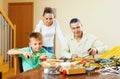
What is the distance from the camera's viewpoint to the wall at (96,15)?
4.75m

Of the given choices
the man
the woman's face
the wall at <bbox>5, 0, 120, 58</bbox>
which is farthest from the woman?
the wall at <bbox>5, 0, 120, 58</bbox>

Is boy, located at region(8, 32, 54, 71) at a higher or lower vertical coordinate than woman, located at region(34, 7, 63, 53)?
lower

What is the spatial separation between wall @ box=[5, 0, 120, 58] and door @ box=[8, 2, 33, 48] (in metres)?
0.89

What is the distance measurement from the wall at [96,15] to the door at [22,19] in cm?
89

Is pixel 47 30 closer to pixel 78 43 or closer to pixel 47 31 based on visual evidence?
pixel 47 31

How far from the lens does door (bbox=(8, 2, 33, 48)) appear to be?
233 inches

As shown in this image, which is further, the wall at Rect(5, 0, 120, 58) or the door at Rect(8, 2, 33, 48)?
the door at Rect(8, 2, 33, 48)

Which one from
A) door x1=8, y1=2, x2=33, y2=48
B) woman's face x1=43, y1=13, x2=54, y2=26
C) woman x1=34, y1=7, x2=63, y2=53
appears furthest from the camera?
door x1=8, y1=2, x2=33, y2=48

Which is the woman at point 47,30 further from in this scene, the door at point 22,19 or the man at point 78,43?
the door at point 22,19

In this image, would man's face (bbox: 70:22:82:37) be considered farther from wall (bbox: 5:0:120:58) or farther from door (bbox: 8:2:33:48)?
door (bbox: 8:2:33:48)

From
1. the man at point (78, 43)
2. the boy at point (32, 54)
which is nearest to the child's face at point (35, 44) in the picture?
the boy at point (32, 54)

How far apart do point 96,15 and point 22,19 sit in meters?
2.02

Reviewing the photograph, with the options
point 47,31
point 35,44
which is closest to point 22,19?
point 47,31

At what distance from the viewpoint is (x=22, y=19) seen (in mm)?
6055
